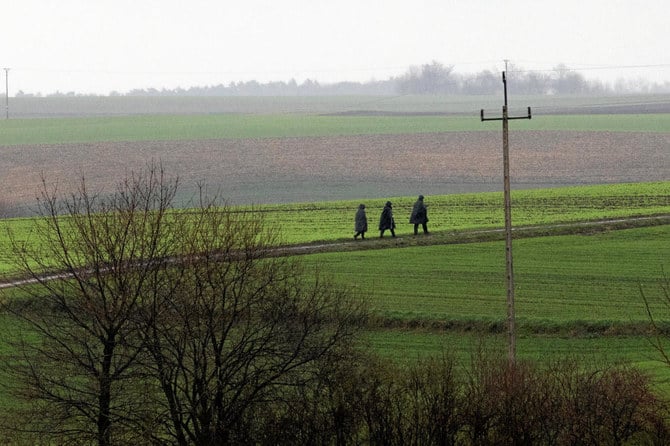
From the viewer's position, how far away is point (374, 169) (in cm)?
8531

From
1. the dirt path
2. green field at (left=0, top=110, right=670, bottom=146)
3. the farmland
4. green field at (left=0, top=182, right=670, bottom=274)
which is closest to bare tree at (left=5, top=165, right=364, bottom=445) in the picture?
the farmland

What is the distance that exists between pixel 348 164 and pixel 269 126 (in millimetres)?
25749

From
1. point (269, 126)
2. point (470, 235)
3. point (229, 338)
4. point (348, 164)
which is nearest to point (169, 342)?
point (229, 338)

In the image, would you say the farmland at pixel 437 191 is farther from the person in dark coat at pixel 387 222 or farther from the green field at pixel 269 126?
the person in dark coat at pixel 387 222

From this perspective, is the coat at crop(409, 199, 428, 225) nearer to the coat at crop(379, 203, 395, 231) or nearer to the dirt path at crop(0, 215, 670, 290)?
the dirt path at crop(0, 215, 670, 290)

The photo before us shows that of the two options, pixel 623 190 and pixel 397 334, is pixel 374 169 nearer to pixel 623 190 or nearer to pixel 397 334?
pixel 623 190

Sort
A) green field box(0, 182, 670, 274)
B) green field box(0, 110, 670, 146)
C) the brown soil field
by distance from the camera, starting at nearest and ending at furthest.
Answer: green field box(0, 182, 670, 274), the brown soil field, green field box(0, 110, 670, 146)

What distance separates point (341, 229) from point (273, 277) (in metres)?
26.8

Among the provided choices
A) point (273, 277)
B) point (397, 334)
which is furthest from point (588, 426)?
point (397, 334)

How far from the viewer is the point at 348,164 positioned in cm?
8738

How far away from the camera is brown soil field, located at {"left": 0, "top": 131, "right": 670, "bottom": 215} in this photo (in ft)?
250

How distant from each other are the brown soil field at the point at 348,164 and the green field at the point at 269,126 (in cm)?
447

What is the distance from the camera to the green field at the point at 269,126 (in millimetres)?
101500

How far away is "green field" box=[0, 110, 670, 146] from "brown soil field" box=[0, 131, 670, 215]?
176 inches
